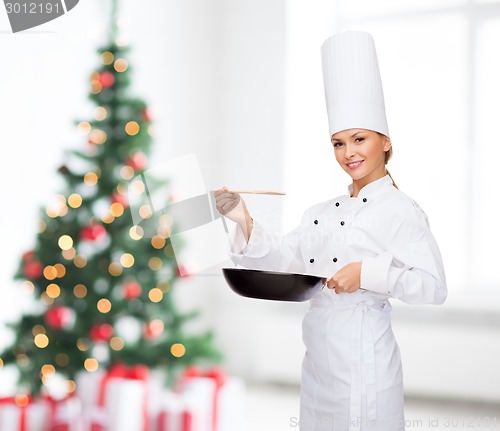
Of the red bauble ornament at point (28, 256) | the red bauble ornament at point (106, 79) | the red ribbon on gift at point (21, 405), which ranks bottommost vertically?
the red ribbon on gift at point (21, 405)

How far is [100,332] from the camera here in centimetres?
256

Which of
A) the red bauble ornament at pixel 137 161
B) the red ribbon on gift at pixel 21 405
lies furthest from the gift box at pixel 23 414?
the red bauble ornament at pixel 137 161

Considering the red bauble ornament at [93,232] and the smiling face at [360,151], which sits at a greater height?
the smiling face at [360,151]

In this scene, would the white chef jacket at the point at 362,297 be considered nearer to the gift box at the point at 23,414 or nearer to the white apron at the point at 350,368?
the white apron at the point at 350,368

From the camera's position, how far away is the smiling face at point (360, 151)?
4.05 ft

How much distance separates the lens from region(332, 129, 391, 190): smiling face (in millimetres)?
1235

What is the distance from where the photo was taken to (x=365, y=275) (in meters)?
1.14

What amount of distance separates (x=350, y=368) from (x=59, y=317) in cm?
162

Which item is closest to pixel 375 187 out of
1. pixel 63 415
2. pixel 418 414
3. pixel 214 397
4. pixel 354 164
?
pixel 354 164

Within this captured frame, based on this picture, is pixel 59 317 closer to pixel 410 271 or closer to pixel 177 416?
pixel 177 416

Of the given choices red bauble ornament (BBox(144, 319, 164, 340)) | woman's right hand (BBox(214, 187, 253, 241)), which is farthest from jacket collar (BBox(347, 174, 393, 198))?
red bauble ornament (BBox(144, 319, 164, 340))

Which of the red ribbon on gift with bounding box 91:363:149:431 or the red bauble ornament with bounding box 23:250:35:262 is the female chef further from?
the red bauble ornament with bounding box 23:250:35:262

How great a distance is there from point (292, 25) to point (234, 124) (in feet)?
2.45

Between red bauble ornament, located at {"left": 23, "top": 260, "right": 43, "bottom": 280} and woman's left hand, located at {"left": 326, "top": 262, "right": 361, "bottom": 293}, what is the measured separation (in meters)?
1.68
